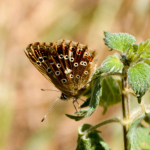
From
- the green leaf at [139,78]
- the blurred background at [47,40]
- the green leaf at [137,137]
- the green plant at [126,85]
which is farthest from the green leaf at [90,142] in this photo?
the blurred background at [47,40]

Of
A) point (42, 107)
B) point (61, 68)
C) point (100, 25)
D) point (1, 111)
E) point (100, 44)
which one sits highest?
point (61, 68)

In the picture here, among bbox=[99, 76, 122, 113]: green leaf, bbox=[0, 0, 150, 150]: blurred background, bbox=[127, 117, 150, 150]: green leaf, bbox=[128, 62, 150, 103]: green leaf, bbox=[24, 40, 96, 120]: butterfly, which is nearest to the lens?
bbox=[128, 62, 150, 103]: green leaf

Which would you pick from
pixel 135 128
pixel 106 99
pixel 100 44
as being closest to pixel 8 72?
pixel 100 44

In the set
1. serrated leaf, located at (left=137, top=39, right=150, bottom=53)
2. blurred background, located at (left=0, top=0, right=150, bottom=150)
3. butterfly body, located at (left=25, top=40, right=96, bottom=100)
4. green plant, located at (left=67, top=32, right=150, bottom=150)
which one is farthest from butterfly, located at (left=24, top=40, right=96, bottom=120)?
blurred background, located at (left=0, top=0, right=150, bottom=150)

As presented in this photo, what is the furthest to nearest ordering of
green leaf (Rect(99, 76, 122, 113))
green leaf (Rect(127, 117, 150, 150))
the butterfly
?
green leaf (Rect(99, 76, 122, 113))
the butterfly
green leaf (Rect(127, 117, 150, 150))

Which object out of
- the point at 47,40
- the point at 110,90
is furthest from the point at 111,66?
the point at 47,40

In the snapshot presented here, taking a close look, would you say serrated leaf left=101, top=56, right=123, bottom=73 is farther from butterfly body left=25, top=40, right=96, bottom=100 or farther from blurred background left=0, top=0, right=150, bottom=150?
blurred background left=0, top=0, right=150, bottom=150

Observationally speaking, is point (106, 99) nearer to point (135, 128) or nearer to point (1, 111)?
point (135, 128)

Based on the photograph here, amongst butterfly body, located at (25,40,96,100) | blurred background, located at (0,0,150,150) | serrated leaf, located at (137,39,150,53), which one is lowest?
blurred background, located at (0,0,150,150)
